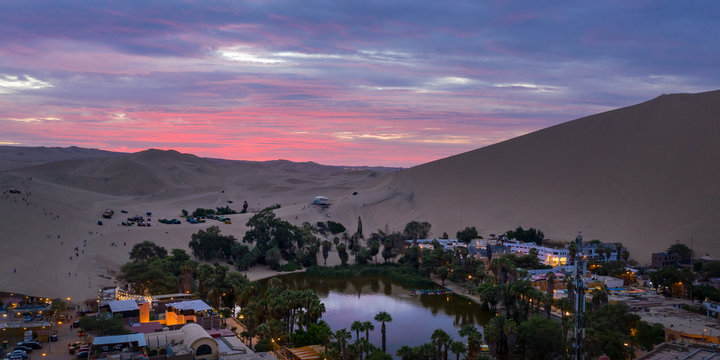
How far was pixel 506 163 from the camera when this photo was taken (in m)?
96.8

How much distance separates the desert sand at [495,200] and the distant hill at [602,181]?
200mm

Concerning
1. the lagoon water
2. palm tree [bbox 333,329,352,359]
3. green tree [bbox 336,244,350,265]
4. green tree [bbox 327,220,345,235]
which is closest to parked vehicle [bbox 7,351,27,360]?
palm tree [bbox 333,329,352,359]

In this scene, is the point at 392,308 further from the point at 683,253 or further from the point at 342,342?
the point at 683,253

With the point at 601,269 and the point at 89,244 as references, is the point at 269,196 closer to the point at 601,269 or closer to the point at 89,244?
the point at 89,244

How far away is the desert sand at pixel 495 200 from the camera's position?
50.0 metres

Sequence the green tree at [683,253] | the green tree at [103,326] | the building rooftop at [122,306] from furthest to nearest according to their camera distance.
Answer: the green tree at [683,253] < the building rooftop at [122,306] < the green tree at [103,326]

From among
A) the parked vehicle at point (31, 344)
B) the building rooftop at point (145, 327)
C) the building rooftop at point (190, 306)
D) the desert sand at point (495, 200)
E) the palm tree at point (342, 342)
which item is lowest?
the parked vehicle at point (31, 344)

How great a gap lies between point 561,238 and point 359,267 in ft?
90.7

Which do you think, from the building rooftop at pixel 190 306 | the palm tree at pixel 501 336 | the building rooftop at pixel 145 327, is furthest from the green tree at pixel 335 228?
the palm tree at pixel 501 336

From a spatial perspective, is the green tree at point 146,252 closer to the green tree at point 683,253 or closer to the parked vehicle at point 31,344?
the parked vehicle at point 31,344

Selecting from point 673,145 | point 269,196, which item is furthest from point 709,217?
point 269,196

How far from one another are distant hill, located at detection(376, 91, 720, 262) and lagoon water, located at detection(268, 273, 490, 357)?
27.9 metres

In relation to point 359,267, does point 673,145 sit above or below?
above

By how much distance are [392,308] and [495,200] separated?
4988cm
